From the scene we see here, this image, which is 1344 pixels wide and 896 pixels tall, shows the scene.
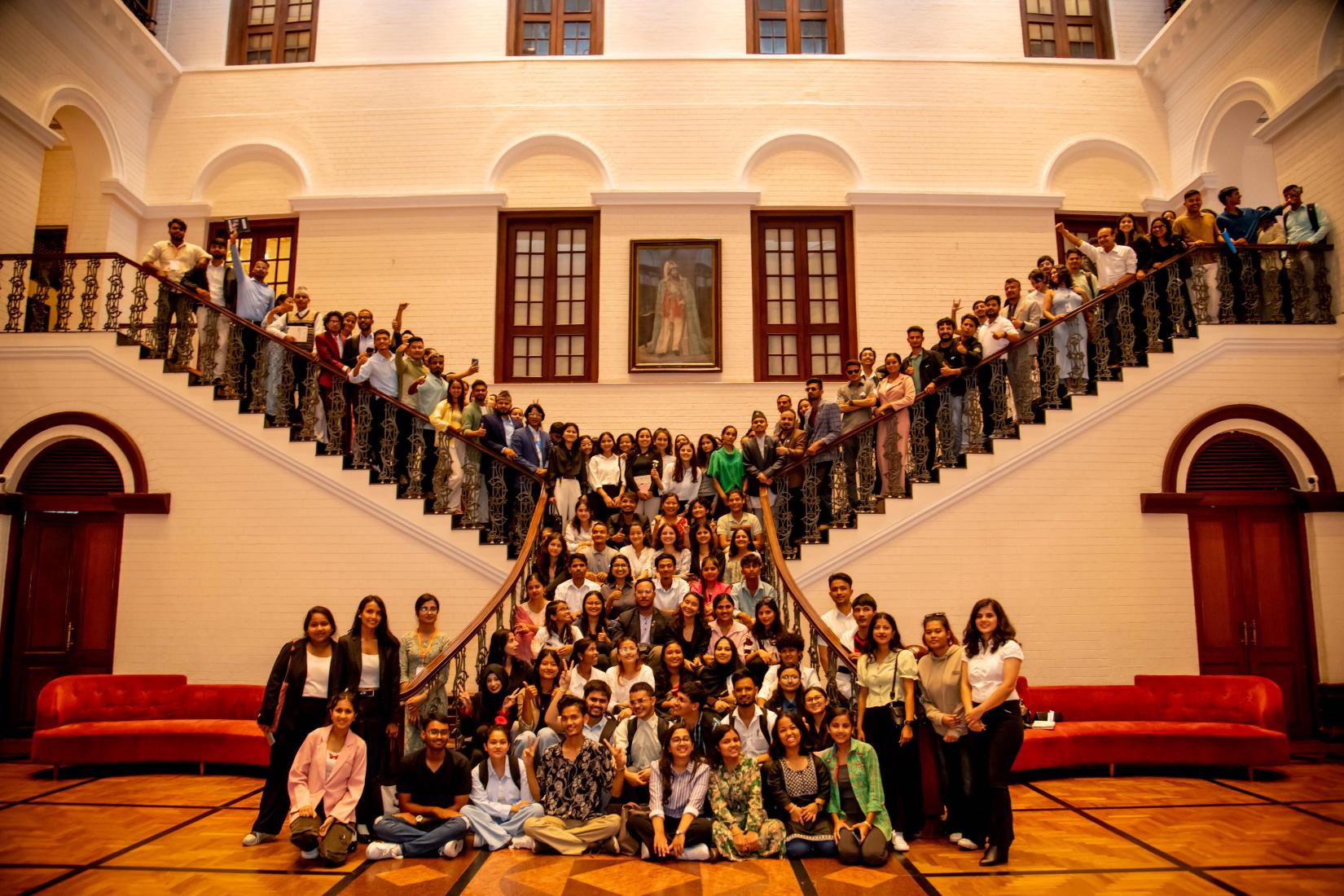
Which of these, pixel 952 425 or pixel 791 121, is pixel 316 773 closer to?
pixel 952 425

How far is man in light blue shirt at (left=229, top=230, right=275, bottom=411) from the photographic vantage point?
9.22 metres

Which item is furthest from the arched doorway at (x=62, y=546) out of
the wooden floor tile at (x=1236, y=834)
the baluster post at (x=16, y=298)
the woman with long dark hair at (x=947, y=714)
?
the wooden floor tile at (x=1236, y=834)

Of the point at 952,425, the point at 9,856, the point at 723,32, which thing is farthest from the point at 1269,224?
the point at 9,856

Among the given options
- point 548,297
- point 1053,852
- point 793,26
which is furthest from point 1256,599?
point 793,26

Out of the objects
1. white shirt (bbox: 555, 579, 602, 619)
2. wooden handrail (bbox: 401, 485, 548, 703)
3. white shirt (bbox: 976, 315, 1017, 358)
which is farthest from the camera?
white shirt (bbox: 976, 315, 1017, 358)

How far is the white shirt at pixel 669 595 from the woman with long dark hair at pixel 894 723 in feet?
5.75

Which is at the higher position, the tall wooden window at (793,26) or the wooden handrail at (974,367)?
the tall wooden window at (793,26)

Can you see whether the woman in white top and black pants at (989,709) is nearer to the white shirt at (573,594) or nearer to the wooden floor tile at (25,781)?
the white shirt at (573,594)

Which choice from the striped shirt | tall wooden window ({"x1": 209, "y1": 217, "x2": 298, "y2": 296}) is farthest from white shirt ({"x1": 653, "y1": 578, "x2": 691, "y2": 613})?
tall wooden window ({"x1": 209, "y1": 217, "x2": 298, "y2": 296})

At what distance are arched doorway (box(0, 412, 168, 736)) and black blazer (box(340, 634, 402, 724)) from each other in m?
4.26

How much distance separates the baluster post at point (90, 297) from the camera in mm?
9406

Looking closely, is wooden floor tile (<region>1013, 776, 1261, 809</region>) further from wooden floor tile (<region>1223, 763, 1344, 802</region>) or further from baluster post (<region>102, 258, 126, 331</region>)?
baluster post (<region>102, 258, 126, 331</region>)

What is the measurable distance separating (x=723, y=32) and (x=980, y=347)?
244 inches

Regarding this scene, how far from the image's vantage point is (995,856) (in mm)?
5184
